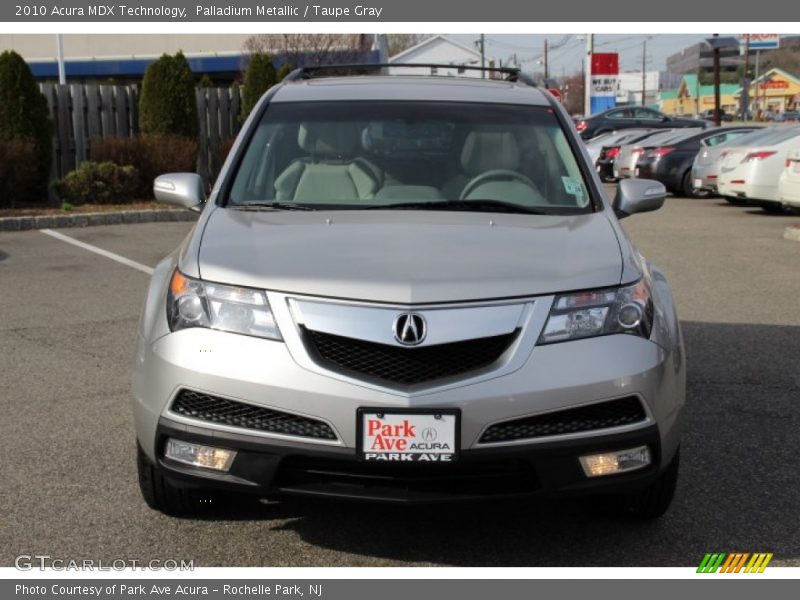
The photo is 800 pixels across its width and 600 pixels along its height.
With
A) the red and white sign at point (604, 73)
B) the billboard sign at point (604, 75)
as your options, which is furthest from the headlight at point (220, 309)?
the red and white sign at point (604, 73)

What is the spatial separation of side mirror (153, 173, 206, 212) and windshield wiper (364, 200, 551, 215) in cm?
95

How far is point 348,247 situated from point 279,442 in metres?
0.81

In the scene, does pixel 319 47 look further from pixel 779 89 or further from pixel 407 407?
pixel 779 89

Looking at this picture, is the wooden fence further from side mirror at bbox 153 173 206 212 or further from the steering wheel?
the steering wheel

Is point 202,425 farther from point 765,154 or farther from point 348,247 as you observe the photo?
point 765,154

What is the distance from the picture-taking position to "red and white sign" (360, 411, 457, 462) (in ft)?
11.5

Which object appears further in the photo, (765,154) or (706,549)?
(765,154)

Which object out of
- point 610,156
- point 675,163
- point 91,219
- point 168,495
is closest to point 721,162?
point 675,163

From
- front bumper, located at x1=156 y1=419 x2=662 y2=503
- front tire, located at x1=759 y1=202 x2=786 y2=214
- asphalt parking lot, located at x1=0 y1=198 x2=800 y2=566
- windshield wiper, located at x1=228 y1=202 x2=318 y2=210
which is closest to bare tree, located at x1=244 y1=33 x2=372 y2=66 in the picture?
front tire, located at x1=759 y1=202 x2=786 y2=214

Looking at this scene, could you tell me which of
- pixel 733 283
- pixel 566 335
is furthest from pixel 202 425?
pixel 733 283

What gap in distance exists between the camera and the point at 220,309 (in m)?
3.78

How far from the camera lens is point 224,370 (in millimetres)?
3625

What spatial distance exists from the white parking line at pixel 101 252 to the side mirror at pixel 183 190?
18.2 ft

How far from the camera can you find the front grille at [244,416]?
3592 mm
